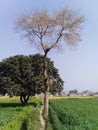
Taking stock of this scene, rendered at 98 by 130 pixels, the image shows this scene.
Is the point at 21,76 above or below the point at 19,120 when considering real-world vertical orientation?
above

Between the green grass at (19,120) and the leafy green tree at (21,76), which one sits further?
the leafy green tree at (21,76)

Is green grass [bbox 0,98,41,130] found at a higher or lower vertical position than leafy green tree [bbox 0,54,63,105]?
lower

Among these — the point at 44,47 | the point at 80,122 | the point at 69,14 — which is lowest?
the point at 80,122

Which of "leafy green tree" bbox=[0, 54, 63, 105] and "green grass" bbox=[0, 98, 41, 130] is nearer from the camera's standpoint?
"green grass" bbox=[0, 98, 41, 130]

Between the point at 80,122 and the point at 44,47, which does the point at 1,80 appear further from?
the point at 80,122

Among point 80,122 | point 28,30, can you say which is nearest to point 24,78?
point 28,30

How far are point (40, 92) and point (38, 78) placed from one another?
2.22 m

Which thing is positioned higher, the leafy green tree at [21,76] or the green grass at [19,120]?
the leafy green tree at [21,76]

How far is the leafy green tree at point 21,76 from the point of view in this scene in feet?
194

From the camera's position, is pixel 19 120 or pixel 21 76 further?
pixel 21 76

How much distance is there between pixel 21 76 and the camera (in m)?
60.6

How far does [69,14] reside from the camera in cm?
3681

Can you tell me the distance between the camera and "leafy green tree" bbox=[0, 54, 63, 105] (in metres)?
59.2

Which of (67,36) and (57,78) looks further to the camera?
(57,78)
